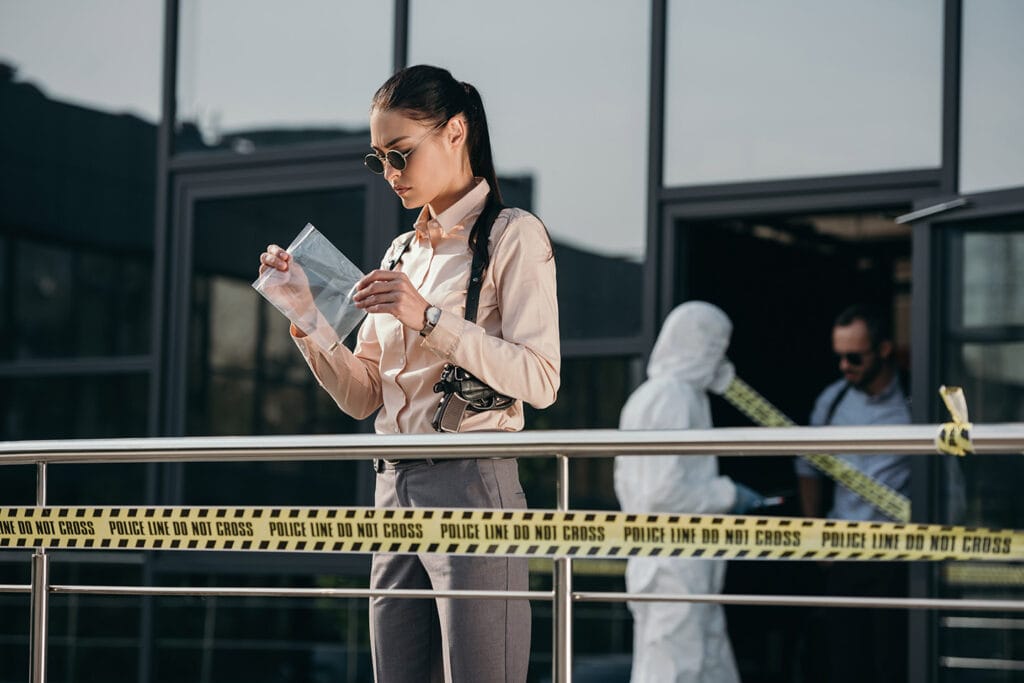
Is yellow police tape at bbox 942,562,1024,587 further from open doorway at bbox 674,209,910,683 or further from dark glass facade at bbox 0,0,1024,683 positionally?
open doorway at bbox 674,209,910,683

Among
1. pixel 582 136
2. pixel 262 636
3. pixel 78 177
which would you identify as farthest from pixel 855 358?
pixel 78 177

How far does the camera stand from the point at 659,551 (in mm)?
2881

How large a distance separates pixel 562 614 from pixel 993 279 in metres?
2.99

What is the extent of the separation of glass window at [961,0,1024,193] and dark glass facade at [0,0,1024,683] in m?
0.01

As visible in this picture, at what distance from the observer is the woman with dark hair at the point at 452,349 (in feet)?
9.10

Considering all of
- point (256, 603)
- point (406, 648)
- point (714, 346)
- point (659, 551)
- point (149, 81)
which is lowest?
point (256, 603)

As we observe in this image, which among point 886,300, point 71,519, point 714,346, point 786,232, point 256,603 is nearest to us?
point 71,519

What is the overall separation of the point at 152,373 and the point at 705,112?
2.72m

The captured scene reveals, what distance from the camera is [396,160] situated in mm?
2828

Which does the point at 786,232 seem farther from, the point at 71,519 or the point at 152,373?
the point at 71,519

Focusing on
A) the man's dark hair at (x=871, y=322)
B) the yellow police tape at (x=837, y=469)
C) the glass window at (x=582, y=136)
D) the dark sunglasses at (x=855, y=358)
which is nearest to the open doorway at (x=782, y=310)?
the yellow police tape at (x=837, y=469)

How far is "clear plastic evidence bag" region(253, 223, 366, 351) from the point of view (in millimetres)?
2891

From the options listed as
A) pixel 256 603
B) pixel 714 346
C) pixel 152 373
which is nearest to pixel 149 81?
pixel 152 373

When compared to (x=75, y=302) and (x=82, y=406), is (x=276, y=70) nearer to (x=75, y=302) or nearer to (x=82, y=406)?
(x=75, y=302)
